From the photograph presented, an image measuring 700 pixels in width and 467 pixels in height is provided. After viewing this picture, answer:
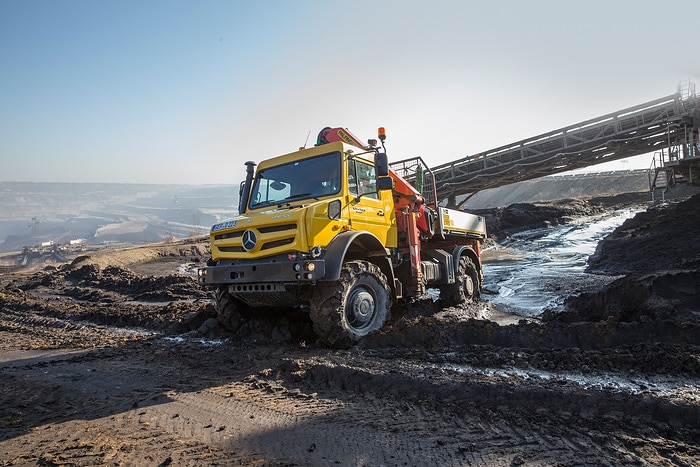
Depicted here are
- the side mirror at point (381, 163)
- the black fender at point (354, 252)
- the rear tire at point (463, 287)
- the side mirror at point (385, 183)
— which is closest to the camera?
the black fender at point (354, 252)

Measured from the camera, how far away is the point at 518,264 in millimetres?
13906

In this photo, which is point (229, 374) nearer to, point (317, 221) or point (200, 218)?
point (317, 221)

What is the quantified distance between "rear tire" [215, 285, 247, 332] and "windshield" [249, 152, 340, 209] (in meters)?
1.42

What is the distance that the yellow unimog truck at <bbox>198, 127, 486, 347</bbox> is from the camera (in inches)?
208

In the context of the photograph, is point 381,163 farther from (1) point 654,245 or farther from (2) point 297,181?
(1) point 654,245

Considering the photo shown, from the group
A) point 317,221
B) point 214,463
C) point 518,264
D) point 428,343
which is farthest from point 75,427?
point 518,264

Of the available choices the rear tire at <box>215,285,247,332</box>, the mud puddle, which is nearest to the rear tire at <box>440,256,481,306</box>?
the mud puddle

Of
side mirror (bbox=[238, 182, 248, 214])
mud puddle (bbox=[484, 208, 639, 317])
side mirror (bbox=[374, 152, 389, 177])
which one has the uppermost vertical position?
side mirror (bbox=[374, 152, 389, 177])

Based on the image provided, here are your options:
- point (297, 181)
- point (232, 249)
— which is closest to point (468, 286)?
point (297, 181)

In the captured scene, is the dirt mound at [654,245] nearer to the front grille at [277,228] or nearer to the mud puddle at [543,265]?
the mud puddle at [543,265]

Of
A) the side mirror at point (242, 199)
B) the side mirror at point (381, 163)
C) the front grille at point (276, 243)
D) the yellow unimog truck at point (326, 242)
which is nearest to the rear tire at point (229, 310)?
the yellow unimog truck at point (326, 242)

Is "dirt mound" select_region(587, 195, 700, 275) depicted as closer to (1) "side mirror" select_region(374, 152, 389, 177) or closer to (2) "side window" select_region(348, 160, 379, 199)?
(2) "side window" select_region(348, 160, 379, 199)

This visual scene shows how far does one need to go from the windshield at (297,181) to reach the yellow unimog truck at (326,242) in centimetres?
2

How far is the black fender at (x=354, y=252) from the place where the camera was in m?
5.24
